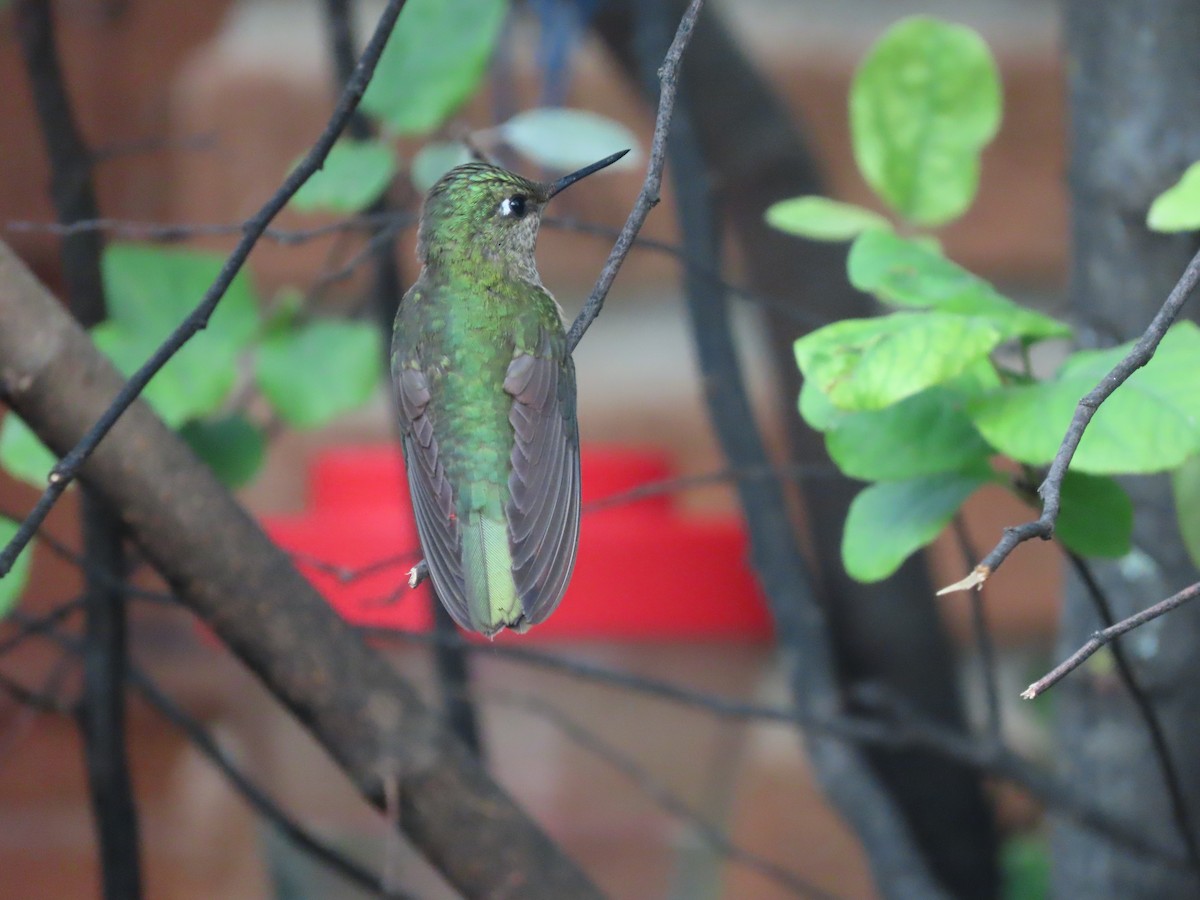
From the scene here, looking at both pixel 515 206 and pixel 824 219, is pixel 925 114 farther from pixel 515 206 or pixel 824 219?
pixel 515 206

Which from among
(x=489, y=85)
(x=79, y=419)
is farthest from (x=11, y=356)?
(x=489, y=85)

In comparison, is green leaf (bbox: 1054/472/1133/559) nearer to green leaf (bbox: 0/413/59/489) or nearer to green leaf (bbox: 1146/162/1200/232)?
green leaf (bbox: 1146/162/1200/232)

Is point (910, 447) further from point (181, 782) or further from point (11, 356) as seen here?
point (181, 782)

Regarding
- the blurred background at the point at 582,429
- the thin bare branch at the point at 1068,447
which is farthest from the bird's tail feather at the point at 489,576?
the blurred background at the point at 582,429

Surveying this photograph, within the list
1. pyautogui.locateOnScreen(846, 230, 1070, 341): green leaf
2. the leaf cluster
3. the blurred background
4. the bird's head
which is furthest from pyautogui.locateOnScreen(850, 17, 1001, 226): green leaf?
the blurred background

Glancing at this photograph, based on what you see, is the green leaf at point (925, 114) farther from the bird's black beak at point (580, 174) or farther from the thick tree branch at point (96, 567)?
the thick tree branch at point (96, 567)

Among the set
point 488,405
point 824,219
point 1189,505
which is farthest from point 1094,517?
point 488,405
